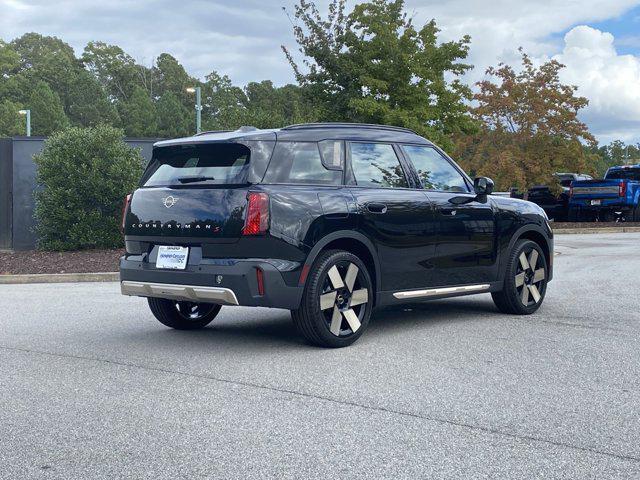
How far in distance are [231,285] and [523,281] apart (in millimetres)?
3597

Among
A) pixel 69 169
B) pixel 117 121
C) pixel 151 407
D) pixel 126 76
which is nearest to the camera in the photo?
pixel 151 407

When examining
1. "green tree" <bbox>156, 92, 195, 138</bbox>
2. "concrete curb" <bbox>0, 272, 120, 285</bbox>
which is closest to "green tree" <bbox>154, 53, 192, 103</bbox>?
"green tree" <bbox>156, 92, 195, 138</bbox>

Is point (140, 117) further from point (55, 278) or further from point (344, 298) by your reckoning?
point (344, 298)

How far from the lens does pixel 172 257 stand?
6.70 metres

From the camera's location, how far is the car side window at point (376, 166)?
725 cm

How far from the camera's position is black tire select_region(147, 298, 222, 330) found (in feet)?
25.6

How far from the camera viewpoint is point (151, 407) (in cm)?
495

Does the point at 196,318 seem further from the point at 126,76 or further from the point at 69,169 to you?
the point at 126,76

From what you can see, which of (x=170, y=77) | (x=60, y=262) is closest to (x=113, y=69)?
(x=170, y=77)

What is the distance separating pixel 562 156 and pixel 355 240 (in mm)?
21866

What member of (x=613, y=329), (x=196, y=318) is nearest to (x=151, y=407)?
(x=196, y=318)

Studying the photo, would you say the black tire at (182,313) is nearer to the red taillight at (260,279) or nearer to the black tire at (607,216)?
the red taillight at (260,279)

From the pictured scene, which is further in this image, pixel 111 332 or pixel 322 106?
pixel 322 106

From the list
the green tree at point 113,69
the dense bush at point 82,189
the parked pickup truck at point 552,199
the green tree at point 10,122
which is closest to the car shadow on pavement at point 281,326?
the dense bush at point 82,189
